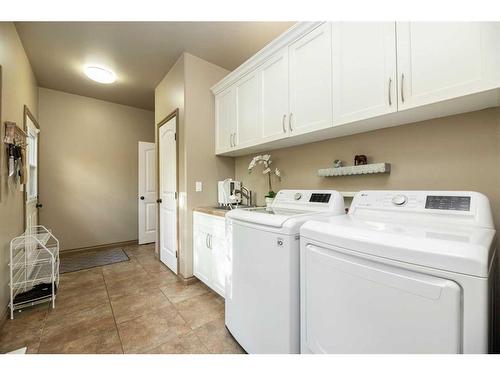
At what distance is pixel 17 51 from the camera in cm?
221

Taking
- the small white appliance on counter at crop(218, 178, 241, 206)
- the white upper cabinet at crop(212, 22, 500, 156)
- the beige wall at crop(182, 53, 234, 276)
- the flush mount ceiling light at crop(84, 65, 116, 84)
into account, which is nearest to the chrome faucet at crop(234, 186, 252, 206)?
the small white appliance on counter at crop(218, 178, 241, 206)

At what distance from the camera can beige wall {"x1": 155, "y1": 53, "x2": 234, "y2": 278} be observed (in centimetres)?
251

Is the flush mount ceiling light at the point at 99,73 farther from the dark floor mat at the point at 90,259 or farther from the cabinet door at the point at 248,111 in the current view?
the dark floor mat at the point at 90,259

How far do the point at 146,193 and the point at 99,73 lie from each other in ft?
6.92

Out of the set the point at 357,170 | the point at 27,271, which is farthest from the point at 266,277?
the point at 27,271

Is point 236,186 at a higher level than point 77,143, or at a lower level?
lower

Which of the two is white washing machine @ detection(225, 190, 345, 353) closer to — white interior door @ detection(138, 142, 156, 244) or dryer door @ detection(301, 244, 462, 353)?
dryer door @ detection(301, 244, 462, 353)

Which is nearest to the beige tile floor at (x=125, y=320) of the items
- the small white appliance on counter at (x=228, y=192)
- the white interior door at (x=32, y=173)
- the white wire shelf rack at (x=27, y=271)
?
the white wire shelf rack at (x=27, y=271)

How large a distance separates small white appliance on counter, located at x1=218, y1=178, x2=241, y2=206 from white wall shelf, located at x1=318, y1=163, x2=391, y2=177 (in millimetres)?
1051

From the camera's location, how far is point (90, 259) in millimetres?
3328
